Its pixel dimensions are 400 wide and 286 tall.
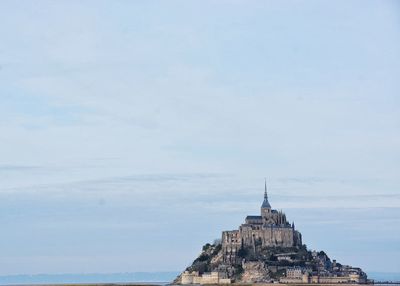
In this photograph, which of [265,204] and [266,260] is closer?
[266,260]

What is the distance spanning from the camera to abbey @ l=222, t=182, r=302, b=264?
128 metres

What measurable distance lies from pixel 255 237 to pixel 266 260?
4183 mm

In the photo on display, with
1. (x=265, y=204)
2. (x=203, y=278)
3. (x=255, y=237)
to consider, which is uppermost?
(x=265, y=204)

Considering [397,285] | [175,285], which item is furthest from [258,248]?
[397,285]

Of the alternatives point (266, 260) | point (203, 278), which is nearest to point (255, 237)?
point (266, 260)

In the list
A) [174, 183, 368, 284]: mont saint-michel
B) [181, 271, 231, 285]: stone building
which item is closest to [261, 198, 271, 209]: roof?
[174, 183, 368, 284]: mont saint-michel

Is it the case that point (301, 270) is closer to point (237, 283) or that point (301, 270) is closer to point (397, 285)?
point (237, 283)

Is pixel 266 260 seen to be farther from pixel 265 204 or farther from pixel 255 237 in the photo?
pixel 265 204

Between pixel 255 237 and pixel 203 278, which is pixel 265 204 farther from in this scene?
pixel 203 278

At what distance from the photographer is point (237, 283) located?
400 feet

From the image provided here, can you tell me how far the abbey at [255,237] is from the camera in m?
128

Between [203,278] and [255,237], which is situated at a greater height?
[255,237]

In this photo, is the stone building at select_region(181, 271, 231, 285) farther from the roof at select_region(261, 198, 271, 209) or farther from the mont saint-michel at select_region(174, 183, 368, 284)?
the roof at select_region(261, 198, 271, 209)

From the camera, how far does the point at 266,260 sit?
125 meters
